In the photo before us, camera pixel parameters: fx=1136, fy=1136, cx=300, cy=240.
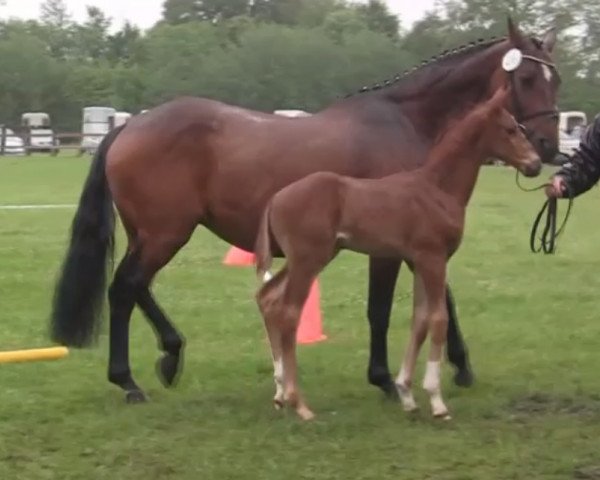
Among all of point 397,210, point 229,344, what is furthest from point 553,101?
point 229,344

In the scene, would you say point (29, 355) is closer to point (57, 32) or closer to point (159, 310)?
point (159, 310)

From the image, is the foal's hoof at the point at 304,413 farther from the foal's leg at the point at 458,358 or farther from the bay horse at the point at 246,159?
the foal's leg at the point at 458,358

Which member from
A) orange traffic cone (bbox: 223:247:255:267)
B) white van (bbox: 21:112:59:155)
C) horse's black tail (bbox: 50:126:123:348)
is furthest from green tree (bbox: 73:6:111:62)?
horse's black tail (bbox: 50:126:123:348)

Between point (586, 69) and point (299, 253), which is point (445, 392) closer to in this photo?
point (299, 253)

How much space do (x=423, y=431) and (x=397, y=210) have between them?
117 cm

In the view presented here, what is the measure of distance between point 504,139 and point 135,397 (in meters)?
2.64

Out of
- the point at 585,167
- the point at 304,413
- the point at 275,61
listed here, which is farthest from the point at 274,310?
the point at 275,61

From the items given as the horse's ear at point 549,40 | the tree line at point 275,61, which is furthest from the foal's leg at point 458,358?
the tree line at point 275,61

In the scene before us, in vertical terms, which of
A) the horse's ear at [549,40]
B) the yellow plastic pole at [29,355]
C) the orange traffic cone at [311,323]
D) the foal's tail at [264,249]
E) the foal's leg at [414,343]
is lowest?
the orange traffic cone at [311,323]

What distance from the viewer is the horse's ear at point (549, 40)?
6.84m

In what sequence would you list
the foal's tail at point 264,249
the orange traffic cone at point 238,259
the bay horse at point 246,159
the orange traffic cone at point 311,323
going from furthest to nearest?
the orange traffic cone at point 238,259, the orange traffic cone at point 311,323, the bay horse at point 246,159, the foal's tail at point 264,249

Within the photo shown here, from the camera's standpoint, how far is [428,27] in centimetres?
6419

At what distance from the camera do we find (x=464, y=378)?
7266 mm

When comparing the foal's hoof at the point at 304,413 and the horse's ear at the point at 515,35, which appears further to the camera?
the horse's ear at the point at 515,35
